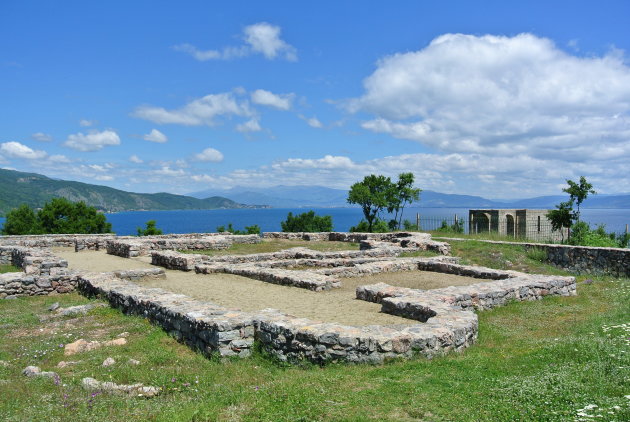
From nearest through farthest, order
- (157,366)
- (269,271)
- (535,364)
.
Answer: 1. (535,364)
2. (157,366)
3. (269,271)

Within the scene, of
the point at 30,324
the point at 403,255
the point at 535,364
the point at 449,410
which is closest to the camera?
the point at 449,410

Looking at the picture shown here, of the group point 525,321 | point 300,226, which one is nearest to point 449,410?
point 525,321

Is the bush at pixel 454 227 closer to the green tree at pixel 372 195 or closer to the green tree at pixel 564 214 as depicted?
the green tree at pixel 564 214

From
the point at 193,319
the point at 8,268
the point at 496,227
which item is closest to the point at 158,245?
the point at 8,268

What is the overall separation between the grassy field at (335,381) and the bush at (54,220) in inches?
1353

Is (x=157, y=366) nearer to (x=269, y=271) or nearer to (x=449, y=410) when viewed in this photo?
(x=449, y=410)

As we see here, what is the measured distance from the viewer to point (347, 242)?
2969 centimetres

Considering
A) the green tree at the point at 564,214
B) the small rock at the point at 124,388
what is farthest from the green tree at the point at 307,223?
the small rock at the point at 124,388

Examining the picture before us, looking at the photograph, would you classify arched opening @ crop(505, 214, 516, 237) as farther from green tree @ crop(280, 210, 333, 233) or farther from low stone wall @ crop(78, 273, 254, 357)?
low stone wall @ crop(78, 273, 254, 357)

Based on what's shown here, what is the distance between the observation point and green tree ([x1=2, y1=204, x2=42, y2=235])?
40500 millimetres

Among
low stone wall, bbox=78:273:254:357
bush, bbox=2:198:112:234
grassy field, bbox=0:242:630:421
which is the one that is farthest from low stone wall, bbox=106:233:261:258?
bush, bbox=2:198:112:234

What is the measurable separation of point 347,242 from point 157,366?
22.7 meters

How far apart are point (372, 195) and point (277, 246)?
73.3 ft

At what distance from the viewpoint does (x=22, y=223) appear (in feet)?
134
